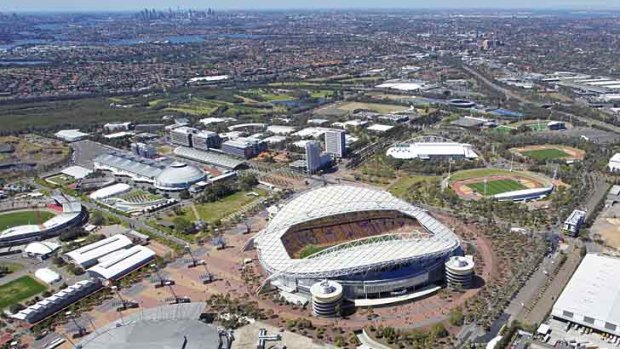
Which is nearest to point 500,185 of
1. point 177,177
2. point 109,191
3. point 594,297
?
point 594,297

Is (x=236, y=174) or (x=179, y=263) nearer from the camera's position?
(x=179, y=263)

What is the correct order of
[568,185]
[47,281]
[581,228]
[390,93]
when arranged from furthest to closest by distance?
1. [390,93]
2. [568,185]
3. [581,228]
4. [47,281]

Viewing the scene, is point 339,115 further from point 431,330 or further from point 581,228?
point 431,330

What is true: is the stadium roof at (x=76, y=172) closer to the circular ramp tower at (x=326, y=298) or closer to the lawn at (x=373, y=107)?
the circular ramp tower at (x=326, y=298)

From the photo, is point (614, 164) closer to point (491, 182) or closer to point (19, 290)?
point (491, 182)

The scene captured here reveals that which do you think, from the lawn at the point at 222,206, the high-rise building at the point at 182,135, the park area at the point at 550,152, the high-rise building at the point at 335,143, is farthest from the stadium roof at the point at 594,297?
the high-rise building at the point at 182,135

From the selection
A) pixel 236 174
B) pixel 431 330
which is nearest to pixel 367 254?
pixel 431 330
